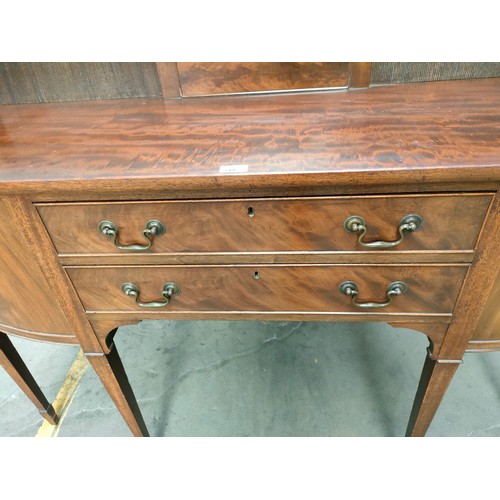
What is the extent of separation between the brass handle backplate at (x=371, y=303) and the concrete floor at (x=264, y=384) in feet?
2.24

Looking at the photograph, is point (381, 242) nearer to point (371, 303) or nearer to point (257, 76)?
point (371, 303)

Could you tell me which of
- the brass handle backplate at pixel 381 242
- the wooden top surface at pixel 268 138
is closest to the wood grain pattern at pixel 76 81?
the wooden top surface at pixel 268 138

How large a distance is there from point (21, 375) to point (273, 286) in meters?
0.96

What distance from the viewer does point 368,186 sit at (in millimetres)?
653

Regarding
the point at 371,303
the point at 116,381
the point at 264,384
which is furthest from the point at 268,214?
the point at 264,384

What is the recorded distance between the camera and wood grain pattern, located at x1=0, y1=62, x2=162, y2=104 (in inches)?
40.5

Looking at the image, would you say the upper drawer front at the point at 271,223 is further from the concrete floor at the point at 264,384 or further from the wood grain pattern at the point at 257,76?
the concrete floor at the point at 264,384

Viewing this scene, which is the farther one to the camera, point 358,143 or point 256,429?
point 256,429

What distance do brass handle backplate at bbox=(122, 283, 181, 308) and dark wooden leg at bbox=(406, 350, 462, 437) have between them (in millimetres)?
623

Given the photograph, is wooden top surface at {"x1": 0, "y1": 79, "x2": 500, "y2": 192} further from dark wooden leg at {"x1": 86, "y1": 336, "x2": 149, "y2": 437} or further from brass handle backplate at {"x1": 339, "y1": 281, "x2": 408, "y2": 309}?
dark wooden leg at {"x1": 86, "y1": 336, "x2": 149, "y2": 437}

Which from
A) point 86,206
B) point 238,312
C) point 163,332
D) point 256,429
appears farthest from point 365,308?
point 163,332

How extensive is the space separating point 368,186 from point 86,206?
0.52m

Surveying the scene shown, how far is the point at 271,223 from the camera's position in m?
0.71
